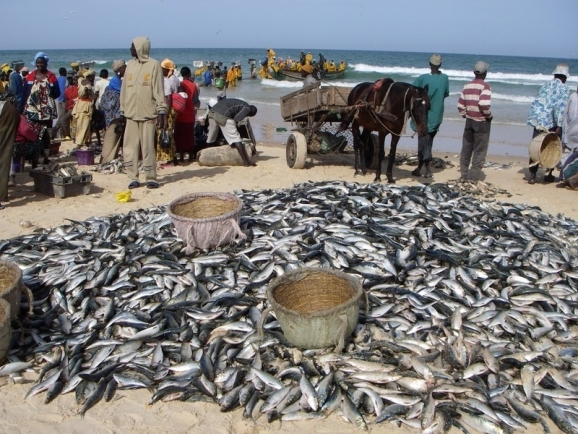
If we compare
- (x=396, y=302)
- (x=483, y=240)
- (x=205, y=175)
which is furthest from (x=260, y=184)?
(x=396, y=302)

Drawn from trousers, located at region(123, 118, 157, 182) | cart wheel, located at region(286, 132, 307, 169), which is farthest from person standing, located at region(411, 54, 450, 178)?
trousers, located at region(123, 118, 157, 182)

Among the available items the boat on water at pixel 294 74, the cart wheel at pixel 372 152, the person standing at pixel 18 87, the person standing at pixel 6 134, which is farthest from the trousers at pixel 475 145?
the boat on water at pixel 294 74

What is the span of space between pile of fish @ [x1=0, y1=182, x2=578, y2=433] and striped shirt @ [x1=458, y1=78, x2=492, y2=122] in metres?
3.56

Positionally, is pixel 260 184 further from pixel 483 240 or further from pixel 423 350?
pixel 423 350

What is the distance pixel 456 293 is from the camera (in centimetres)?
491

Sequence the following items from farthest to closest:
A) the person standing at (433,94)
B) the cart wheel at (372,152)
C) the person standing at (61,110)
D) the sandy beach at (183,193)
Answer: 1. the person standing at (61,110)
2. the cart wheel at (372,152)
3. the person standing at (433,94)
4. the sandy beach at (183,193)

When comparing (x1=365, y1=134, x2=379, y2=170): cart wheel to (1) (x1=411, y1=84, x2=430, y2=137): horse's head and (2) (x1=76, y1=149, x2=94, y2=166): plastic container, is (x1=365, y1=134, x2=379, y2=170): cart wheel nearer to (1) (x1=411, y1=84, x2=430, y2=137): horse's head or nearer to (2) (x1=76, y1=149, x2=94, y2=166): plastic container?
(1) (x1=411, y1=84, x2=430, y2=137): horse's head

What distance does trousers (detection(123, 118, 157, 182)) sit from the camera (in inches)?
359

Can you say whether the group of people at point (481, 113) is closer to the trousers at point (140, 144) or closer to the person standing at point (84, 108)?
the trousers at point (140, 144)

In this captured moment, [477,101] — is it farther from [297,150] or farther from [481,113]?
[297,150]

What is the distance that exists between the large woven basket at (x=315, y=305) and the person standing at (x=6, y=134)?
5.72 meters

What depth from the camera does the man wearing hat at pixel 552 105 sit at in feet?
33.6

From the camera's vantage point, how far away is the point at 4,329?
394 cm

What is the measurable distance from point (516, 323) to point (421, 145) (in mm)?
6440
